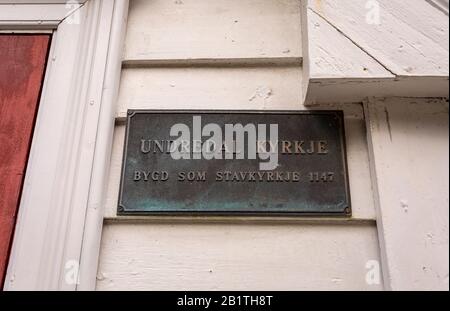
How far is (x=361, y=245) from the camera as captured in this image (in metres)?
1.25

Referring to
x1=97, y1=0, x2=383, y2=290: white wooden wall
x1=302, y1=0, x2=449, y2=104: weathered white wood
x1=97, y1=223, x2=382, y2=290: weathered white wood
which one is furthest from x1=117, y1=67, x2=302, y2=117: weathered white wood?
x1=97, y1=223, x2=382, y2=290: weathered white wood

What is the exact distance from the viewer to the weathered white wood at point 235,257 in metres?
1.22

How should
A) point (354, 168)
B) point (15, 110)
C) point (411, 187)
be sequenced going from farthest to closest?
point (15, 110) → point (354, 168) → point (411, 187)

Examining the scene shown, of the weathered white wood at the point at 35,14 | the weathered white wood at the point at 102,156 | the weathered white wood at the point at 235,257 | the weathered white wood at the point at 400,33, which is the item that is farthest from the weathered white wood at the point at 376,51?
the weathered white wood at the point at 35,14

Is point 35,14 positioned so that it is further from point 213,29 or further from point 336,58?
point 336,58

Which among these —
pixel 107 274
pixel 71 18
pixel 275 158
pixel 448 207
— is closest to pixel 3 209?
pixel 107 274

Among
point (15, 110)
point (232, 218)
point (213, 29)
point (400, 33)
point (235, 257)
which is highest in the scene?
point (213, 29)

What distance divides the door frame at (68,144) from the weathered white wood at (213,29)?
0.27 feet

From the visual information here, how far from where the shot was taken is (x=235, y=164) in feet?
4.45

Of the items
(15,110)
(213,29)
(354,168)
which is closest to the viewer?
(354,168)

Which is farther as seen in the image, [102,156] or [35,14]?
[35,14]

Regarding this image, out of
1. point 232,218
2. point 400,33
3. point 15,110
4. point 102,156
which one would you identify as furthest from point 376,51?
point 15,110

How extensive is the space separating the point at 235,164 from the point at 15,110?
0.73 m

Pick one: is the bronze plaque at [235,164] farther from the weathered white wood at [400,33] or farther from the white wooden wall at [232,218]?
the weathered white wood at [400,33]
